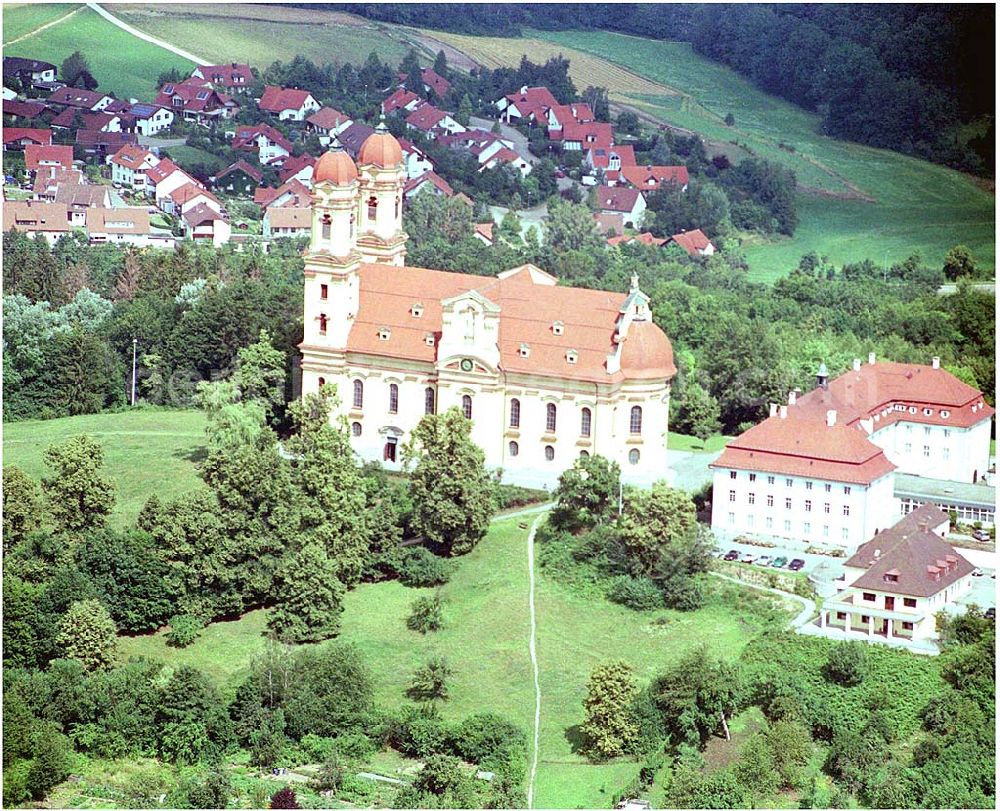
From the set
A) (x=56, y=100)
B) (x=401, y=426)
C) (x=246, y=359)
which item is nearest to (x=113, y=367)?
(x=246, y=359)

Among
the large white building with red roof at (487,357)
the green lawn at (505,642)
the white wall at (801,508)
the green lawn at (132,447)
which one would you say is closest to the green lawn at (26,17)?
the green lawn at (132,447)

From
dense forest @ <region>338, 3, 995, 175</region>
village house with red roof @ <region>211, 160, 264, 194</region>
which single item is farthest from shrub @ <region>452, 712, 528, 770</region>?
dense forest @ <region>338, 3, 995, 175</region>

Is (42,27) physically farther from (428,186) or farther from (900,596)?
(900,596)

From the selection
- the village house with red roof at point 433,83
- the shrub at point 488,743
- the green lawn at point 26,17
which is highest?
the green lawn at point 26,17

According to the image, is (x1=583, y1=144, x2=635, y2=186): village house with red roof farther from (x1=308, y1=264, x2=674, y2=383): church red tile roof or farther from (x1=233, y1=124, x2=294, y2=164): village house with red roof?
(x1=308, y1=264, x2=674, y2=383): church red tile roof

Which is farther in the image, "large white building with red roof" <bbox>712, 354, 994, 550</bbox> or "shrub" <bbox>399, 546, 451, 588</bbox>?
"large white building with red roof" <bbox>712, 354, 994, 550</bbox>

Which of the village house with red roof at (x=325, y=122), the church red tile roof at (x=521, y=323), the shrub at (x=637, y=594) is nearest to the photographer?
the shrub at (x=637, y=594)

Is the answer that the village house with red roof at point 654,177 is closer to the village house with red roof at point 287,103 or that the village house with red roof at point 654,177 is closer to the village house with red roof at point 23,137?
the village house with red roof at point 287,103
